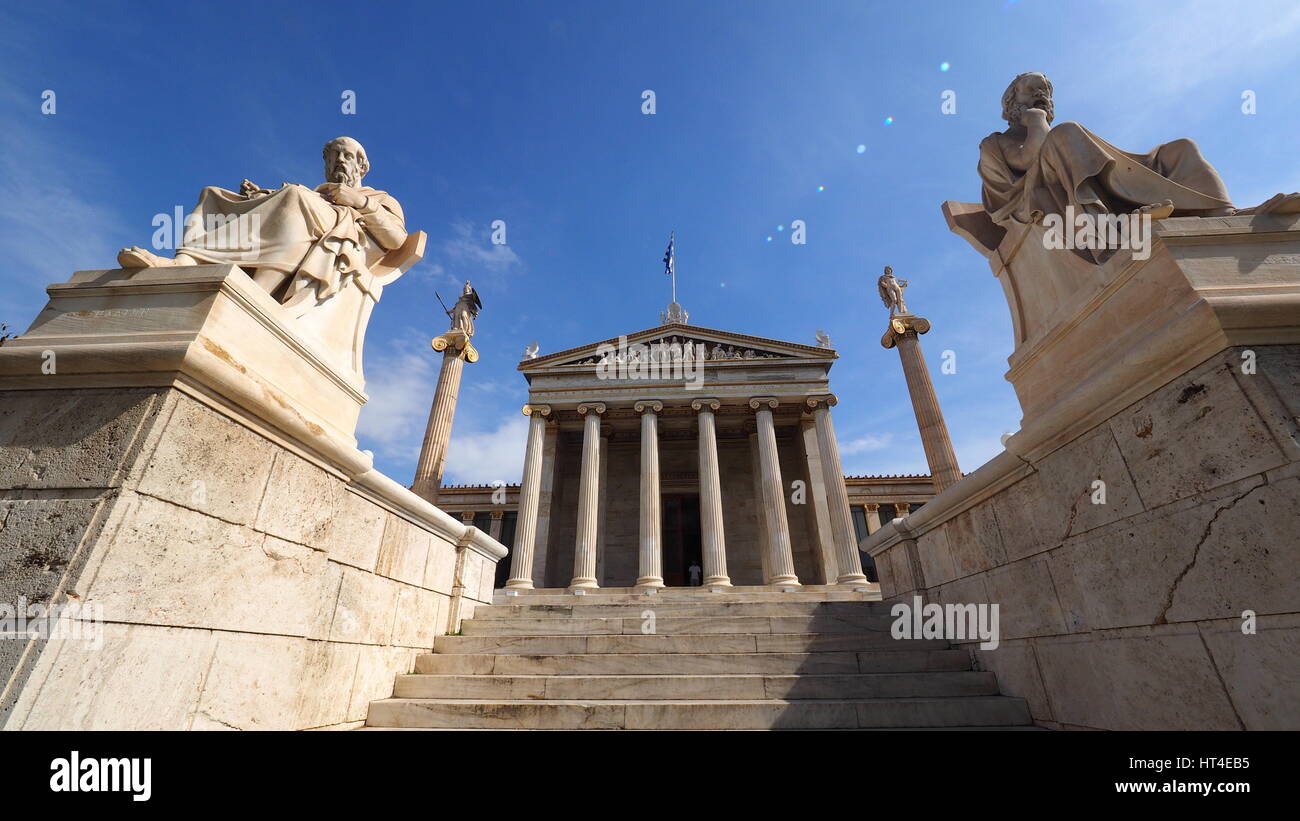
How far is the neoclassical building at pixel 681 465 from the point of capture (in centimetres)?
1775

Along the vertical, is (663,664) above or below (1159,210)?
below

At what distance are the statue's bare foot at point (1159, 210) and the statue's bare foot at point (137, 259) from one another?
6404mm

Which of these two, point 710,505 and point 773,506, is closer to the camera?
point 710,505

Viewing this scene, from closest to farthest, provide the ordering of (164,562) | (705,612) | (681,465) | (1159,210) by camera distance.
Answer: (164,562)
(1159,210)
(705,612)
(681,465)

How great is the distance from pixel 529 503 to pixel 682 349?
934cm

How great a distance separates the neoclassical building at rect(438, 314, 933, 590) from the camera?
17.8 m

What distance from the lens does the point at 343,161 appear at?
484 centimetres

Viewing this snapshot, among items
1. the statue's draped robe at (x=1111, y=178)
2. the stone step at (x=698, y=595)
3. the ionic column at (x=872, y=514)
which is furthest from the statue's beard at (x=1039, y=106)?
the ionic column at (x=872, y=514)

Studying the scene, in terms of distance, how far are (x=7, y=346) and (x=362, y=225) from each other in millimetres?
2452

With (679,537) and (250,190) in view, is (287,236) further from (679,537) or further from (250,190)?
(679,537)

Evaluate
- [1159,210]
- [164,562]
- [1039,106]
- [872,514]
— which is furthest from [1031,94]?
[872,514]

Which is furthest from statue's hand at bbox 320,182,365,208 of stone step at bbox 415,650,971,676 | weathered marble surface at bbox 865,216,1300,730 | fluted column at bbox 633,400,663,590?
fluted column at bbox 633,400,663,590
